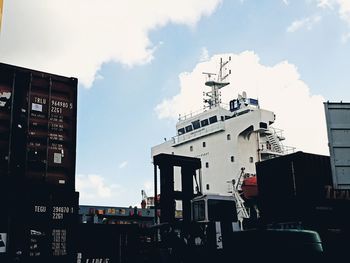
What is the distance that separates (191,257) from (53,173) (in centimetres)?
543

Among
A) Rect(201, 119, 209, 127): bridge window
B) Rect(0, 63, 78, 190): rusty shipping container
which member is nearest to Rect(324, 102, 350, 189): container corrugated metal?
Rect(0, 63, 78, 190): rusty shipping container

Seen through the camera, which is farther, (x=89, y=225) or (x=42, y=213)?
(x=89, y=225)

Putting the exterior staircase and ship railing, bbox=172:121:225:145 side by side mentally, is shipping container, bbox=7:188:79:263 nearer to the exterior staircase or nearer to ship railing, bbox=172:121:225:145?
ship railing, bbox=172:121:225:145

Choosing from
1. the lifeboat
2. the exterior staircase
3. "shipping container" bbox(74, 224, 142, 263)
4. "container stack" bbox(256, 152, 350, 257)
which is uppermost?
the exterior staircase

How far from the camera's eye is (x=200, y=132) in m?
36.0

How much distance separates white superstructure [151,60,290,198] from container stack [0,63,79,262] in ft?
64.5

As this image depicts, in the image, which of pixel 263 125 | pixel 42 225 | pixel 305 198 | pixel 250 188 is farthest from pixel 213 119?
pixel 42 225

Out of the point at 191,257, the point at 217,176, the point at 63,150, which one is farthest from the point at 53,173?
the point at 217,176

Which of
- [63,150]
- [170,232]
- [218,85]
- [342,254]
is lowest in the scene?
[342,254]

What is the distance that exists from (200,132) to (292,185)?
20549 millimetres

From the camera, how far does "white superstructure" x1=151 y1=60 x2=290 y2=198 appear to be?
32.5 meters

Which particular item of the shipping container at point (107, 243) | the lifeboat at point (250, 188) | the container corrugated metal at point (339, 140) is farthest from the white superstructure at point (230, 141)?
the container corrugated metal at point (339, 140)

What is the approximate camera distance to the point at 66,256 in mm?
11633

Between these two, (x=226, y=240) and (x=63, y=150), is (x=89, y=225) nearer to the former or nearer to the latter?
(x=63, y=150)
